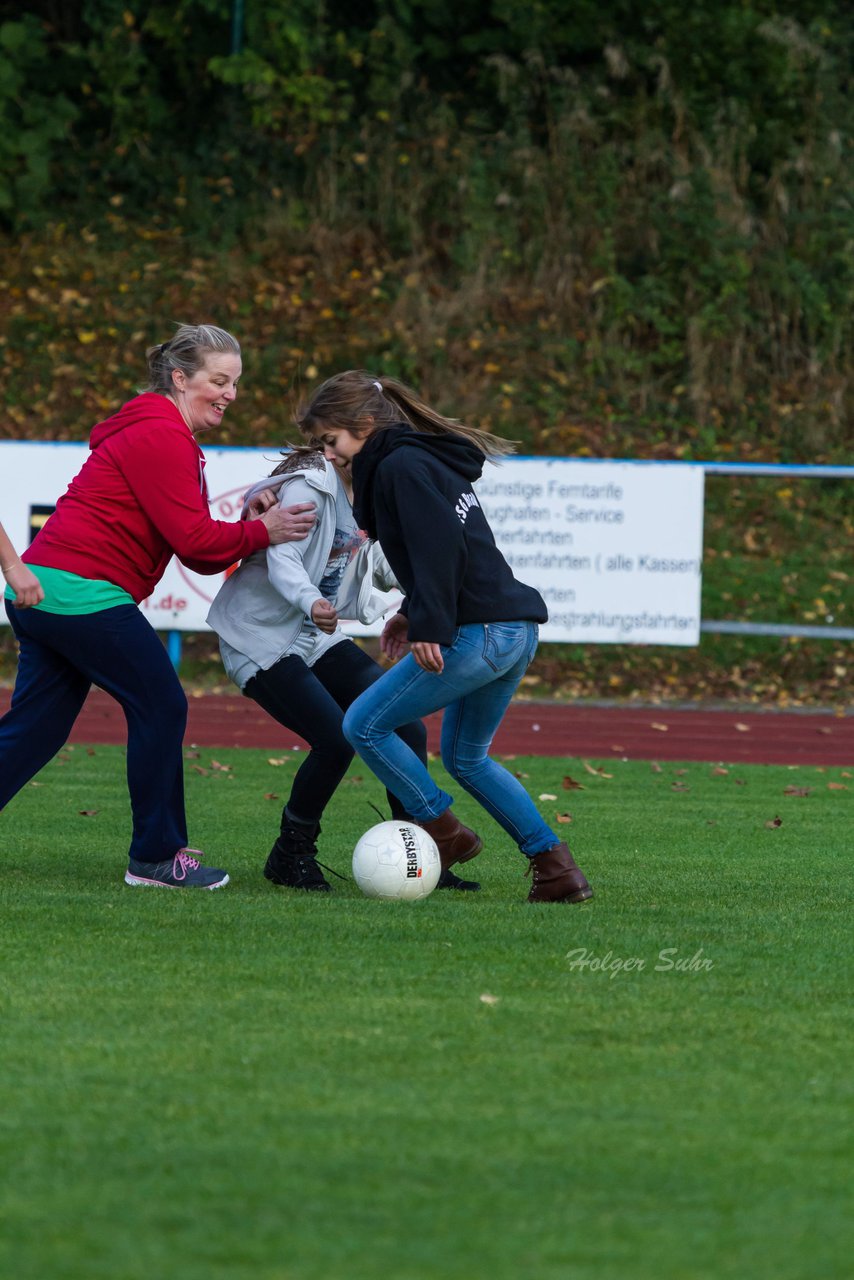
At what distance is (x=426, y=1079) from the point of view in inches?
146

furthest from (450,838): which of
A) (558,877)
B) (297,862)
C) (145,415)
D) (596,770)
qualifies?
(596,770)

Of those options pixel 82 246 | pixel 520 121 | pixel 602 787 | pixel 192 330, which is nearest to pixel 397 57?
pixel 520 121

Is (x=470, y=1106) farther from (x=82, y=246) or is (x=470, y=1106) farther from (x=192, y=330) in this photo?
(x=82, y=246)

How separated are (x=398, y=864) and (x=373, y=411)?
149 cm

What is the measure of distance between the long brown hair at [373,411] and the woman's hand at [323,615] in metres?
0.57

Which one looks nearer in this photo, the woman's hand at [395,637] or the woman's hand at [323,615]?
the woman's hand at [323,615]

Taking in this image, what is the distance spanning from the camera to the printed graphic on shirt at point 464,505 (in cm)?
555

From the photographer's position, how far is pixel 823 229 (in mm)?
20219

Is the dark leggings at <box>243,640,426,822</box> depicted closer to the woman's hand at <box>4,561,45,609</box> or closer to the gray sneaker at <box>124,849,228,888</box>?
the gray sneaker at <box>124,849,228,888</box>

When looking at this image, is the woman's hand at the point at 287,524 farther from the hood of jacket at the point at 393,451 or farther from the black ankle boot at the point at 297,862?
the black ankle boot at the point at 297,862

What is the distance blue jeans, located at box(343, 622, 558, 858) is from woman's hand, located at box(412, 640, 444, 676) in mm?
144

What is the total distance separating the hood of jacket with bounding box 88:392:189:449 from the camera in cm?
601

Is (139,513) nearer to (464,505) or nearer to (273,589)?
(273,589)

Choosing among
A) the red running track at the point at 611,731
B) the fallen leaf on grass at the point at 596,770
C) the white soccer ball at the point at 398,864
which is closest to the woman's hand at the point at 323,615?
the white soccer ball at the point at 398,864
